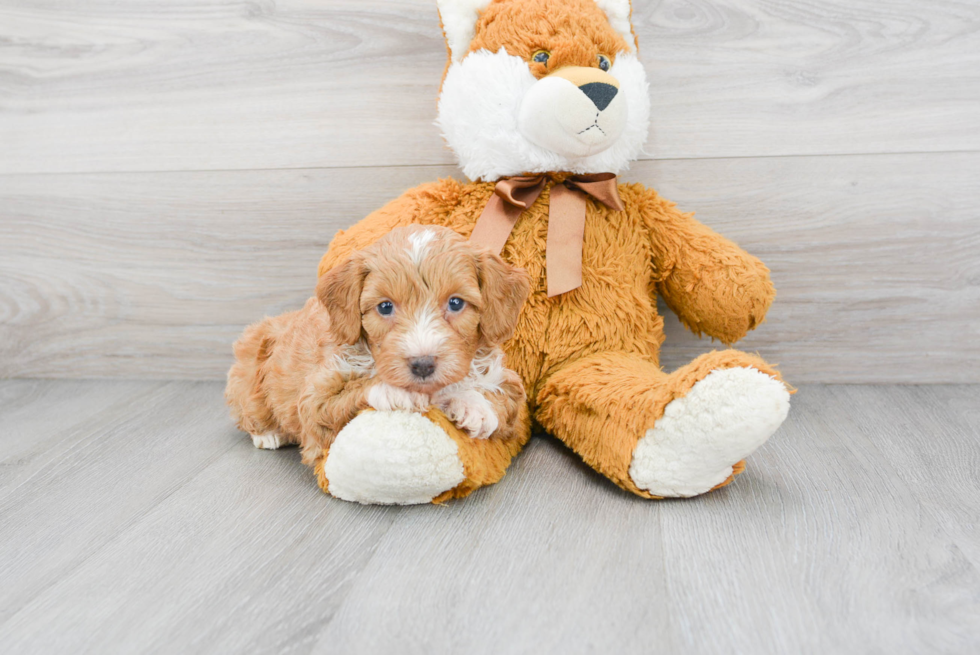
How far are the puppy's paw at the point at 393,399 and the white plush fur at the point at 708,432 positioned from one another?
1.35 ft

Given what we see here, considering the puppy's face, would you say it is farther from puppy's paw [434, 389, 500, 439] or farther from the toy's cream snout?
the toy's cream snout

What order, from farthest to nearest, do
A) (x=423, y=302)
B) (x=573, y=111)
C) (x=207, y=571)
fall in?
(x=573, y=111), (x=423, y=302), (x=207, y=571)

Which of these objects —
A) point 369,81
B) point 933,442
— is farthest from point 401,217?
point 933,442

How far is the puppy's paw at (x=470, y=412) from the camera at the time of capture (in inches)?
50.7

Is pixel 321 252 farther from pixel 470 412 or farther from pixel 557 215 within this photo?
pixel 470 412

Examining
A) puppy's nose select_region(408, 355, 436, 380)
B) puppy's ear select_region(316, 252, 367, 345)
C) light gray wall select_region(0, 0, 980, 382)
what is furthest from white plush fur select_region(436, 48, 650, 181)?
puppy's nose select_region(408, 355, 436, 380)

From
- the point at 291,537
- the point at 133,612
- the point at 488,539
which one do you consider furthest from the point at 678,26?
the point at 133,612

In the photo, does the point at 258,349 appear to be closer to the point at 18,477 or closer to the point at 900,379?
the point at 18,477

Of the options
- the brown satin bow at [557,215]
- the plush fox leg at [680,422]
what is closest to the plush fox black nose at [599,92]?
the brown satin bow at [557,215]

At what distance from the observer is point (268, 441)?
1620mm

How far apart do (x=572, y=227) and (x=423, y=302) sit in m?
0.51

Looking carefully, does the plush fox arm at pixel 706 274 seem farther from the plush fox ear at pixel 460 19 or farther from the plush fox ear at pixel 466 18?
the plush fox ear at pixel 460 19

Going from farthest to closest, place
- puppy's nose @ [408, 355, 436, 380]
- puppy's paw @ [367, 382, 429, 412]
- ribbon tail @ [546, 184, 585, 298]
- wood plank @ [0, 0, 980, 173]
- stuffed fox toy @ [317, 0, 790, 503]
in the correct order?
wood plank @ [0, 0, 980, 173] < ribbon tail @ [546, 184, 585, 298] < stuffed fox toy @ [317, 0, 790, 503] < puppy's paw @ [367, 382, 429, 412] < puppy's nose @ [408, 355, 436, 380]

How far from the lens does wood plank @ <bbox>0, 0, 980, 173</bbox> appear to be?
1.81 meters
